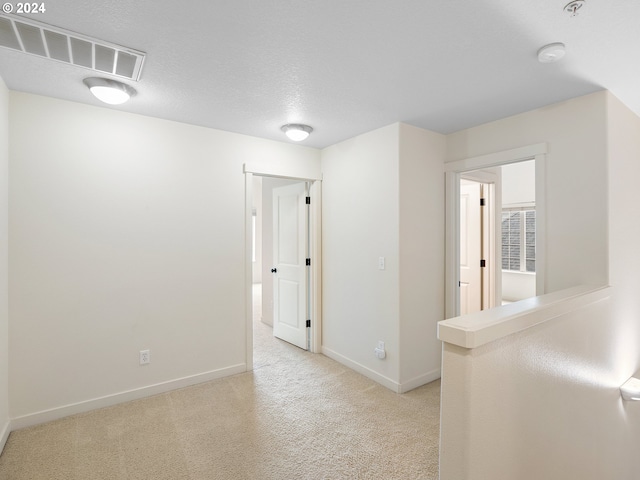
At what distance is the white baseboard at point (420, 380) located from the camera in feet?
9.88

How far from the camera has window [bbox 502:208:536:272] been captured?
21.7 ft

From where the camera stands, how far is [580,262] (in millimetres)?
2492

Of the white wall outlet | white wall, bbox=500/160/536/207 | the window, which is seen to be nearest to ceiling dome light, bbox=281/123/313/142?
the white wall outlet

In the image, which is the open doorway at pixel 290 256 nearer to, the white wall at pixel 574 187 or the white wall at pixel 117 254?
the white wall at pixel 117 254

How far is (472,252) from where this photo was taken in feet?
14.5

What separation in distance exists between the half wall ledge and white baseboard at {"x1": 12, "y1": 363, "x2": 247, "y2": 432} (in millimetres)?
2602

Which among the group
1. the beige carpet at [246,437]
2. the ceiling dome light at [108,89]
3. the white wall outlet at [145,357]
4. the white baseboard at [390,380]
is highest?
the ceiling dome light at [108,89]

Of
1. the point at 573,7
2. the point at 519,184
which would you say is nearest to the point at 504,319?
the point at 573,7

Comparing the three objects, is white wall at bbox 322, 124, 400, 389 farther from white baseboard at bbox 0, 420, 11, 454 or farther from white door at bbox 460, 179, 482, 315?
white baseboard at bbox 0, 420, 11, 454

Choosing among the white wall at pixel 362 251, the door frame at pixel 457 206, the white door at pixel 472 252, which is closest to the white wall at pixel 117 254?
the white wall at pixel 362 251

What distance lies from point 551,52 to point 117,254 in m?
3.35

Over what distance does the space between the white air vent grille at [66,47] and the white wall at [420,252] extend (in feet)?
7.26

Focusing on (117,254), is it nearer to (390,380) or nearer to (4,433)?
(4,433)

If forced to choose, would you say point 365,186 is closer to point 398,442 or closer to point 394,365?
point 394,365
